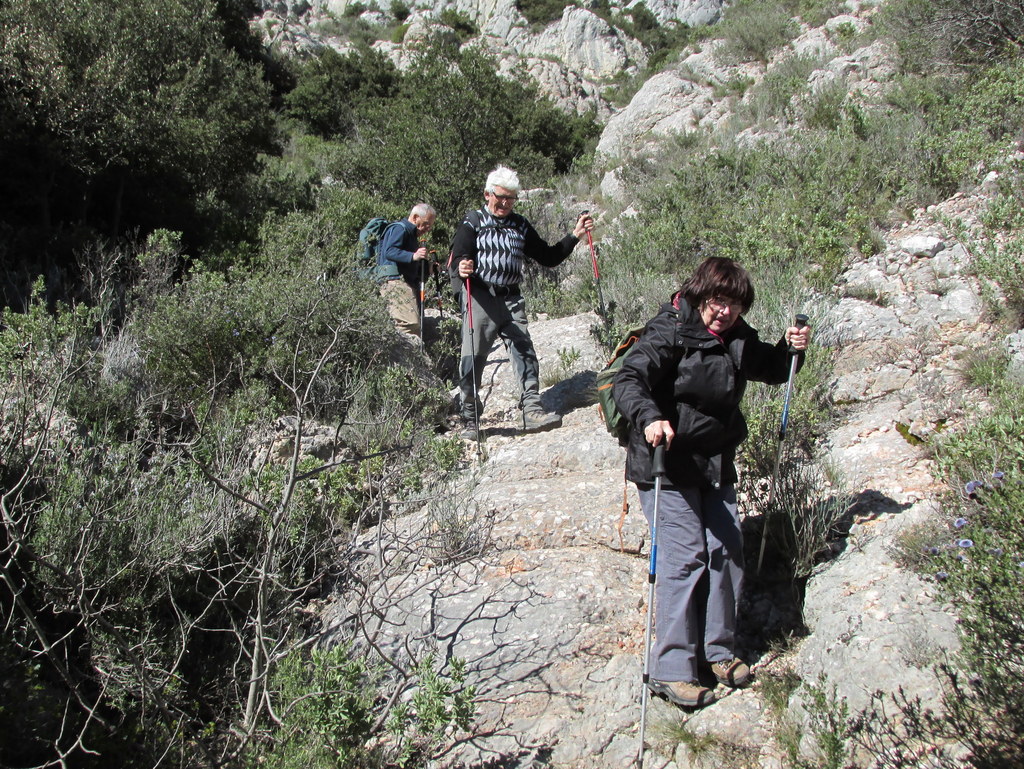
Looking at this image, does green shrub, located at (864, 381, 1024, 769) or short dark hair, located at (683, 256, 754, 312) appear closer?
green shrub, located at (864, 381, 1024, 769)

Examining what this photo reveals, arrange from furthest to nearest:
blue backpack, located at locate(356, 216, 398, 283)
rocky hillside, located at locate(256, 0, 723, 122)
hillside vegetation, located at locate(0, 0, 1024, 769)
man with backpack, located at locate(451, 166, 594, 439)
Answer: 1. rocky hillside, located at locate(256, 0, 723, 122)
2. blue backpack, located at locate(356, 216, 398, 283)
3. man with backpack, located at locate(451, 166, 594, 439)
4. hillside vegetation, located at locate(0, 0, 1024, 769)

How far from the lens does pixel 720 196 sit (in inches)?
359

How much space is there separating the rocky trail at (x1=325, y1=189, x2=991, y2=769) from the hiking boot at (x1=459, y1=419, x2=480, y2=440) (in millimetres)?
151

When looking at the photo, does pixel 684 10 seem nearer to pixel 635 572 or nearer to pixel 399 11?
pixel 399 11

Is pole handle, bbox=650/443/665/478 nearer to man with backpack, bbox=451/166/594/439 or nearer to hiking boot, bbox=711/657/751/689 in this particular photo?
hiking boot, bbox=711/657/751/689

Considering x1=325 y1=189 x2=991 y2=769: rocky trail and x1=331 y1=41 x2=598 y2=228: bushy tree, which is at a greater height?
x1=331 y1=41 x2=598 y2=228: bushy tree

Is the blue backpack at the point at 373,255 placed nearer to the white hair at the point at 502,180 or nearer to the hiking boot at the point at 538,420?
the white hair at the point at 502,180

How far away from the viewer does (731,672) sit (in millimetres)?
3143

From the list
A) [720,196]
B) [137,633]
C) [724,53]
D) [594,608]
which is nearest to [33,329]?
[137,633]

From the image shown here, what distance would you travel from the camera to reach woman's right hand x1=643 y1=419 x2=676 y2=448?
2.90 metres

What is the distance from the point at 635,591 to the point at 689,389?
4.18ft

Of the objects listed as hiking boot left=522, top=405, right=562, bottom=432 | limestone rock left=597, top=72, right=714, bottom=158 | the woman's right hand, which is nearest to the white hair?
hiking boot left=522, top=405, right=562, bottom=432

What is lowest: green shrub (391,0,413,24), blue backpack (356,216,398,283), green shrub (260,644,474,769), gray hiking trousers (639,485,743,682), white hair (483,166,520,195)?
green shrub (260,644,474,769)

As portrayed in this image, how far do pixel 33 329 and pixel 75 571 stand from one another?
2.37 metres
